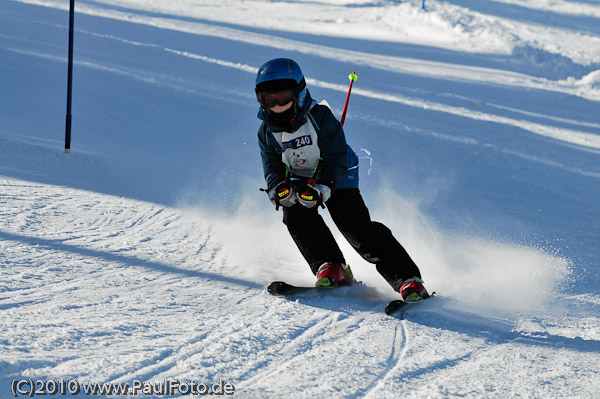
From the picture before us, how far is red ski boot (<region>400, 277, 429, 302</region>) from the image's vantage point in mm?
3910

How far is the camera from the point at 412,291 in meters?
3.92

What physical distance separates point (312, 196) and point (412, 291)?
2.81ft

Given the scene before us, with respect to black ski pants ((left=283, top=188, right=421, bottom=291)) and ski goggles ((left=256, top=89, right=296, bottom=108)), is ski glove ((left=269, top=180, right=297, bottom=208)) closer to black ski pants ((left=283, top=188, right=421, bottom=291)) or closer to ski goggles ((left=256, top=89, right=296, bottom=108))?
black ski pants ((left=283, top=188, right=421, bottom=291))

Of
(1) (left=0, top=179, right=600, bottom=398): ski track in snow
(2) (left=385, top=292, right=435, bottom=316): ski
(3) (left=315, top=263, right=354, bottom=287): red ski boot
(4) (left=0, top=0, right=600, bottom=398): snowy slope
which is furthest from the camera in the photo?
(3) (left=315, top=263, right=354, bottom=287): red ski boot

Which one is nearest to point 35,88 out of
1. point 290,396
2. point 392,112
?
point 392,112

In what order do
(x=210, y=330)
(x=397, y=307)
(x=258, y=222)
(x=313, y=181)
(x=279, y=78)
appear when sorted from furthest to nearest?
(x=258, y=222)
(x=313, y=181)
(x=279, y=78)
(x=397, y=307)
(x=210, y=330)

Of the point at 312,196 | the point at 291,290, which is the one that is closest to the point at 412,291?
the point at 291,290

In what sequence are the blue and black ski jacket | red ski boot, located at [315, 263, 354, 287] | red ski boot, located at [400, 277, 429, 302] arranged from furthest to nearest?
the blue and black ski jacket → red ski boot, located at [315, 263, 354, 287] → red ski boot, located at [400, 277, 429, 302]

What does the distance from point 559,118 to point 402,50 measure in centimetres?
617

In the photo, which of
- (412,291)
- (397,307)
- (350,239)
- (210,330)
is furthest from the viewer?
(350,239)

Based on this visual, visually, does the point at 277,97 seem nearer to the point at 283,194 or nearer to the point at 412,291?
the point at 283,194

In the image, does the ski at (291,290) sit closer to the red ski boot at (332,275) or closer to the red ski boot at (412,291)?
the red ski boot at (332,275)

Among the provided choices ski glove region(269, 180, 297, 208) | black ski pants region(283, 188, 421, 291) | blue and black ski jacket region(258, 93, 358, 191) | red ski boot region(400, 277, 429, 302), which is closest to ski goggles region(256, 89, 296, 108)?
blue and black ski jacket region(258, 93, 358, 191)

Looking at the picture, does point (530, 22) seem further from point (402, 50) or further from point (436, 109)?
point (436, 109)
